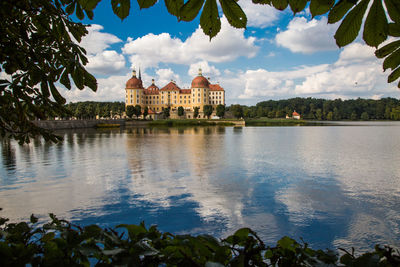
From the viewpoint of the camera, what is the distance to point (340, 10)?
1.29 m

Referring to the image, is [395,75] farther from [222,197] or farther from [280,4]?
[222,197]

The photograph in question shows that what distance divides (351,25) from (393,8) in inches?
7.0

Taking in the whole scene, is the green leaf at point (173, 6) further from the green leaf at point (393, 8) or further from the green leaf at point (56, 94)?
the green leaf at point (56, 94)

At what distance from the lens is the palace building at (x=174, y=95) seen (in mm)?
107375

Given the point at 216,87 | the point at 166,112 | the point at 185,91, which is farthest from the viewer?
the point at 216,87

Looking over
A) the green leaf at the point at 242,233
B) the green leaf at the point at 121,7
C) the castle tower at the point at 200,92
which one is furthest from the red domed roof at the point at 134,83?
the green leaf at the point at 242,233

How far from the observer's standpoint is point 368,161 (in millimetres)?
15086

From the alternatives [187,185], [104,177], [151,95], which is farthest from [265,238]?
[151,95]

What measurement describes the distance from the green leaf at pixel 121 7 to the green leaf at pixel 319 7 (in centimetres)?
110

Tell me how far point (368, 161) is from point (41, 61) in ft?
56.4

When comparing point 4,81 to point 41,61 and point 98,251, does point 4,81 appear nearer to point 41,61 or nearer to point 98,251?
point 41,61

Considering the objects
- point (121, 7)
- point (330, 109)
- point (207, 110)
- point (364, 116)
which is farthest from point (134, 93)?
Result: point (364, 116)

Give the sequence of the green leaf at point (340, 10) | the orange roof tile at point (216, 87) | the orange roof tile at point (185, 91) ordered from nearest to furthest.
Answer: the green leaf at point (340, 10)
the orange roof tile at point (185, 91)
the orange roof tile at point (216, 87)

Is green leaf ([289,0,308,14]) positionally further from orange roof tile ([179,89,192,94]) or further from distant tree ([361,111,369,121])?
distant tree ([361,111,369,121])
